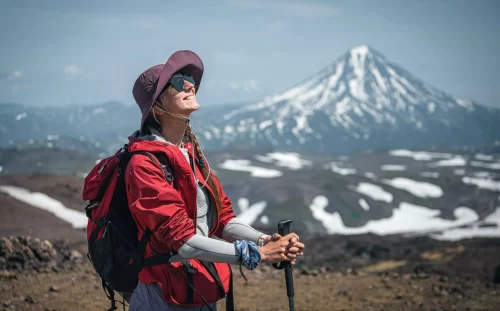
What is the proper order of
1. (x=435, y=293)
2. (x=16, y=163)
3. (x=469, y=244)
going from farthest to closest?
(x=16, y=163)
(x=469, y=244)
(x=435, y=293)

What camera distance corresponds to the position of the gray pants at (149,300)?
12.2 ft

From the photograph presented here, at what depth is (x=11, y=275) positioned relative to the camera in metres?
11.1

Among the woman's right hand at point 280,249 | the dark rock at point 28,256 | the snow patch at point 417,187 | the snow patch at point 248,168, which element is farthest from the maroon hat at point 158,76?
the snow patch at point 248,168

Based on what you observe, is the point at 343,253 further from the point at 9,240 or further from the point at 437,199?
the point at 437,199

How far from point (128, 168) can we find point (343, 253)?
976 inches

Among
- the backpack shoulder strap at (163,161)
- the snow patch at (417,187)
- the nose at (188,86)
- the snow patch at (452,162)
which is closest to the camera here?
the backpack shoulder strap at (163,161)

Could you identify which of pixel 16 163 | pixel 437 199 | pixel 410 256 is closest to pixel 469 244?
pixel 410 256

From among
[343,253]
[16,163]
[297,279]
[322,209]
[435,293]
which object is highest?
[435,293]

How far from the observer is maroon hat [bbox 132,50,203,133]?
3.67 m

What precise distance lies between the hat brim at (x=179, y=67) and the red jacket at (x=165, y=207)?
0.36 metres

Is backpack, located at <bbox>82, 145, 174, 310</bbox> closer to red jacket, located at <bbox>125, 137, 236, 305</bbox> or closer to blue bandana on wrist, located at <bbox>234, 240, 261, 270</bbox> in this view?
red jacket, located at <bbox>125, 137, 236, 305</bbox>

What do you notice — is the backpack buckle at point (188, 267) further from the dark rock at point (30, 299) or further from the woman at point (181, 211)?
the dark rock at point (30, 299)

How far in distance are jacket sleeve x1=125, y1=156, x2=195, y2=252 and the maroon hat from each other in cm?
47

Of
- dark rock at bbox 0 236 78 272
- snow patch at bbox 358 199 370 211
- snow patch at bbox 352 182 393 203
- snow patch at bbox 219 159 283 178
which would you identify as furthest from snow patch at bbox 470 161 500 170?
dark rock at bbox 0 236 78 272
